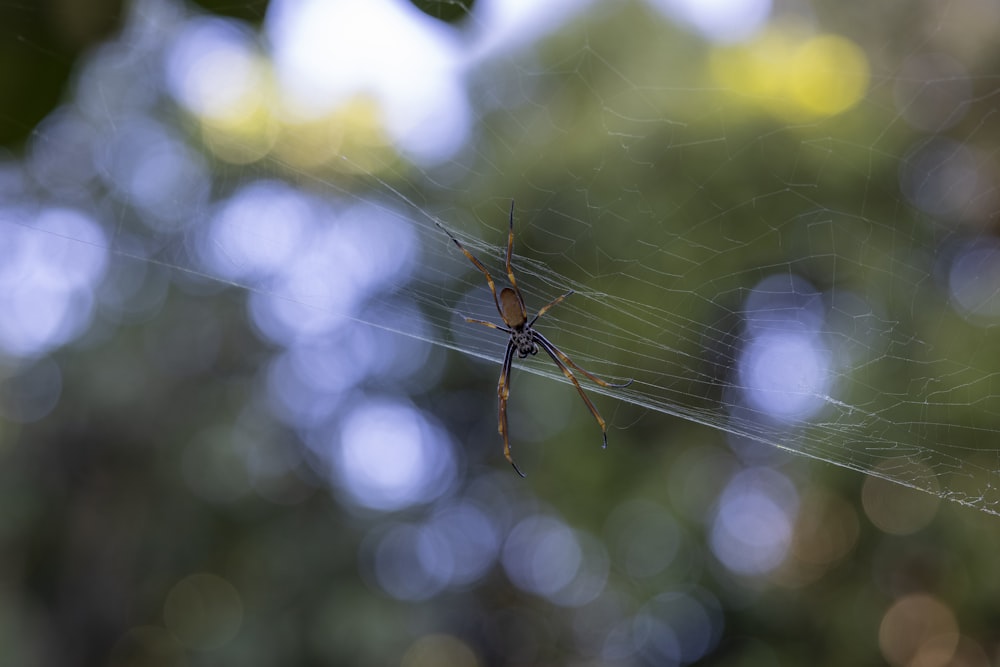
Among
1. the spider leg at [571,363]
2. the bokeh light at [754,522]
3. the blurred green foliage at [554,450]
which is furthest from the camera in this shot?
the bokeh light at [754,522]

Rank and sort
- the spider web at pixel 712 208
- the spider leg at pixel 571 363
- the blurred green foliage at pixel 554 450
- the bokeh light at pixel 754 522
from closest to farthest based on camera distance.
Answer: the spider leg at pixel 571 363
the spider web at pixel 712 208
the blurred green foliage at pixel 554 450
the bokeh light at pixel 754 522

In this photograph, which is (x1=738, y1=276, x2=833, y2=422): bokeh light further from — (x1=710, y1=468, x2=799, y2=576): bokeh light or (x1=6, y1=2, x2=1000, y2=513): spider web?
(x1=710, y1=468, x2=799, y2=576): bokeh light

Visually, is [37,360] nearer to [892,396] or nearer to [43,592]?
[43,592]

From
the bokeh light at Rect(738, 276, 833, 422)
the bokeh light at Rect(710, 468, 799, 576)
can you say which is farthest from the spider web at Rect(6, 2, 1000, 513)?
the bokeh light at Rect(710, 468, 799, 576)

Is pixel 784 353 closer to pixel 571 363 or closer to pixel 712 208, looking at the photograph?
pixel 571 363

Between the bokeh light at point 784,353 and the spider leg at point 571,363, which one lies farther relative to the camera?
the bokeh light at point 784,353

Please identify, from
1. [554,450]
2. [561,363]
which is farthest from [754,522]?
[561,363]

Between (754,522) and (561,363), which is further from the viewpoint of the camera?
(754,522)

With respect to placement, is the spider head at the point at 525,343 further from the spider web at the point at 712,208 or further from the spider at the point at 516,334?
the spider web at the point at 712,208

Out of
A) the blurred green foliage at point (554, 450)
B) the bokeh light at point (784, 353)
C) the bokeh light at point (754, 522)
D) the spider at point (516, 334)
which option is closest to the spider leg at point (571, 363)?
the spider at point (516, 334)

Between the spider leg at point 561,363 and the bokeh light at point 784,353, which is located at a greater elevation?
the bokeh light at point 784,353
